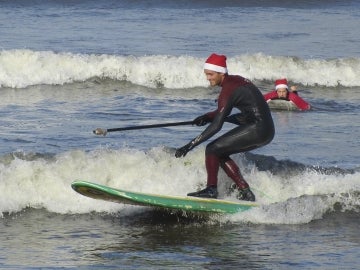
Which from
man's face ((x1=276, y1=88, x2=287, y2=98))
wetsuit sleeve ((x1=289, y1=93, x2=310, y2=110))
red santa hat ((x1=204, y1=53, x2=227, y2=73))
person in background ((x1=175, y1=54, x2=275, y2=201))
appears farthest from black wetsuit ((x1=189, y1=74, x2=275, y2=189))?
man's face ((x1=276, y1=88, x2=287, y2=98))

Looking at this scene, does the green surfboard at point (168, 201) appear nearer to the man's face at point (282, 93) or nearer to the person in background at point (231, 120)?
the person in background at point (231, 120)

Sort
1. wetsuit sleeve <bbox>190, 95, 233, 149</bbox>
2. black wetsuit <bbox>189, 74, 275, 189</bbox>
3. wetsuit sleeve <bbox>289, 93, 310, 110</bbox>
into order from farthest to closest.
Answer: wetsuit sleeve <bbox>289, 93, 310, 110</bbox> → black wetsuit <bbox>189, 74, 275, 189</bbox> → wetsuit sleeve <bbox>190, 95, 233, 149</bbox>

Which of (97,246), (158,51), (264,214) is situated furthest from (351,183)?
(158,51)

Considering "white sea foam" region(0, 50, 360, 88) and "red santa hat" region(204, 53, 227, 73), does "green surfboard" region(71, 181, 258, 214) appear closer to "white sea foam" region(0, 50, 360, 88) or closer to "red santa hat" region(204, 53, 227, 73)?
"red santa hat" region(204, 53, 227, 73)

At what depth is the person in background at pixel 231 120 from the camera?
12055mm

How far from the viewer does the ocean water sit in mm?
11383

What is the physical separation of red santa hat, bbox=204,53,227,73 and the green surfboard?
159 cm

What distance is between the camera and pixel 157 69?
26266mm

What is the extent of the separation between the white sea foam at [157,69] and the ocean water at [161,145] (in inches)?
1.6

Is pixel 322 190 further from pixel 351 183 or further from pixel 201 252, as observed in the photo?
pixel 201 252

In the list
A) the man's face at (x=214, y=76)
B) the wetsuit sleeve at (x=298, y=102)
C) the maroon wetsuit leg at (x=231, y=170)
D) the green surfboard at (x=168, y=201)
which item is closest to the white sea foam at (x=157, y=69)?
the wetsuit sleeve at (x=298, y=102)

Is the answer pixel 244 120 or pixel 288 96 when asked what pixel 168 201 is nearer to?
pixel 244 120

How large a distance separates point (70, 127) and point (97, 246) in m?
6.92

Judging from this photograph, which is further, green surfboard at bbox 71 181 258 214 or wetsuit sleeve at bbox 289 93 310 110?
wetsuit sleeve at bbox 289 93 310 110
